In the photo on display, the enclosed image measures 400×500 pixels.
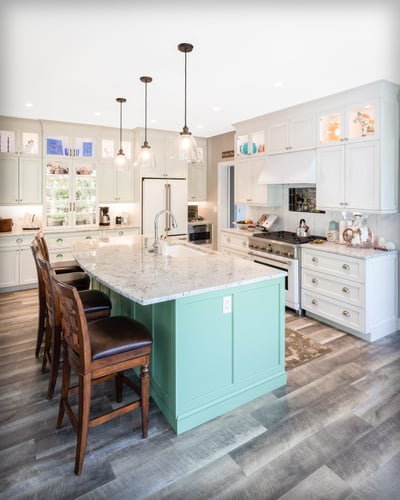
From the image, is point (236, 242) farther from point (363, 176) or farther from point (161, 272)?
point (161, 272)

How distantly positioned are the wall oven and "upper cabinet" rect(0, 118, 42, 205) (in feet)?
9.62

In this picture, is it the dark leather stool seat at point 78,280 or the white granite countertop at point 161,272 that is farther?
the dark leather stool seat at point 78,280

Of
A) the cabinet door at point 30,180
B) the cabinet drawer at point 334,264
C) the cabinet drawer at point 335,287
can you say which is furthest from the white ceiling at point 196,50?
the cabinet drawer at point 335,287

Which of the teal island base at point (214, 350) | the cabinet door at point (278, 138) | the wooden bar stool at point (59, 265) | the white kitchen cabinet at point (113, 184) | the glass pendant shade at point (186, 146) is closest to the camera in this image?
the teal island base at point (214, 350)

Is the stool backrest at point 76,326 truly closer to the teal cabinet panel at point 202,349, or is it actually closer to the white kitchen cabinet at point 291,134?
Answer: the teal cabinet panel at point 202,349

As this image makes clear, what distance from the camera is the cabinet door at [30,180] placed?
5.58m

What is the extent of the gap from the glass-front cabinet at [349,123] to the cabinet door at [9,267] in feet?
15.8

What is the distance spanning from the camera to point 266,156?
517 cm

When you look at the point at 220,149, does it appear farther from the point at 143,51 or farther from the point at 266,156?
the point at 143,51

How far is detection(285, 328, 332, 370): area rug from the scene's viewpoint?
10.5 feet

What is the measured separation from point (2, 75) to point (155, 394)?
3.49 m

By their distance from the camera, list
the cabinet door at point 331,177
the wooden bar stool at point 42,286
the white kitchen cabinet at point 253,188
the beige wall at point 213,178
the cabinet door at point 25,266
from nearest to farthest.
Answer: the wooden bar stool at point 42,286
the cabinet door at point 331,177
the white kitchen cabinet at point 253,188
the cabinet door at point 25,266
the beige wall at point 213,178

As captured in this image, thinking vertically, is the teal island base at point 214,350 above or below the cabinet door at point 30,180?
below

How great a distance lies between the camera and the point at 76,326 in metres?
1.92
